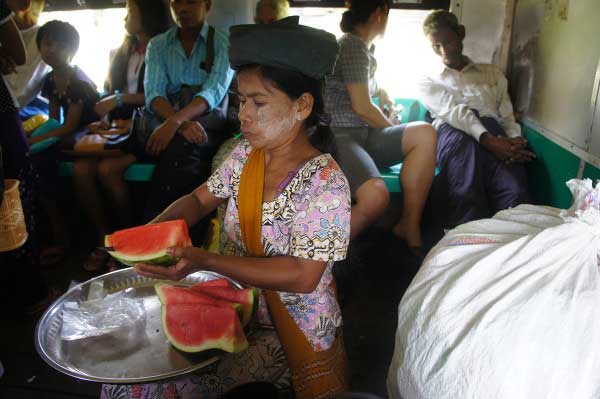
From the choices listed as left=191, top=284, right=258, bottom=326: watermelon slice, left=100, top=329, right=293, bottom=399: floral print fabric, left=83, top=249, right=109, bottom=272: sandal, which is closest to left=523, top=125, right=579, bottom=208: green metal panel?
left=100, top=329, right=293, bottom=399: floral print fabric

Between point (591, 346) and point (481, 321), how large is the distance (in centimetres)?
26

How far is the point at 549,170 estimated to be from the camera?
9.49 feet

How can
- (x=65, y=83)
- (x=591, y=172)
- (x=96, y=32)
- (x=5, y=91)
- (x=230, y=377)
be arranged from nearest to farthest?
(x=230, y=377), (x=591, y=172), (x=5, y=91), (x=65, y=83), (x=96, y=32)

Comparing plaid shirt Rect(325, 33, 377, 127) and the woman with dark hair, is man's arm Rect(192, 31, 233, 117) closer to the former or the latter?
the woman with dark hair

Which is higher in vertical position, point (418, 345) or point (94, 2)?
point (94, 2)

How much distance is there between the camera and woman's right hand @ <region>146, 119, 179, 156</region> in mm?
3170

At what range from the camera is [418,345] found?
4.86 feet

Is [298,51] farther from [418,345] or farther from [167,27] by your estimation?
[167,27]

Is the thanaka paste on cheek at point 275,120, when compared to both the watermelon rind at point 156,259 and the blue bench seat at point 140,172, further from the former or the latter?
the blue bench seat at point 140,172

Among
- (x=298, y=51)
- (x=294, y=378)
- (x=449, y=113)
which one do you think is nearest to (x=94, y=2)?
(x=449, y=113)

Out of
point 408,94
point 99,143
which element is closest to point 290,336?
point 99,143

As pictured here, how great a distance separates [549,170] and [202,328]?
7.77 ft

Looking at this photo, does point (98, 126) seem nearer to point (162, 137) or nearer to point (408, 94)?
point (162, 137)

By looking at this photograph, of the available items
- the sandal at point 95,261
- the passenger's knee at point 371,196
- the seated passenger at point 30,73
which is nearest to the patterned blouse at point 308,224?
the passenger's knee at point 371,196
